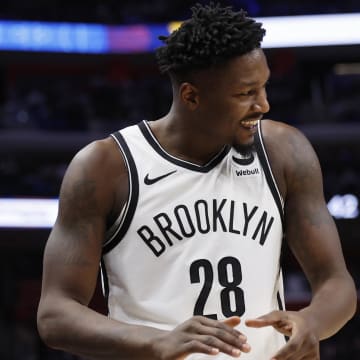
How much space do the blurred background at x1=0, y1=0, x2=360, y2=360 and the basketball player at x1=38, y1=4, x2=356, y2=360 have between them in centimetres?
807

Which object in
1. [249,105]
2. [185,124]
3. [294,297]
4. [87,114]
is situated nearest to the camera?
[249,105]

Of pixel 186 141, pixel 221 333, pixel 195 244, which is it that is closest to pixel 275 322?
pixel 221 333

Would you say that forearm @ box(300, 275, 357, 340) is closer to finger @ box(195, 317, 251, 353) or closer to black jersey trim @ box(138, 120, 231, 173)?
finger @ box(195, 317, 251, 353)

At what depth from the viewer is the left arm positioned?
8.21 feet

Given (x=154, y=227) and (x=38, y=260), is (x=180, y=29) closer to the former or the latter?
(x=154, y=227)

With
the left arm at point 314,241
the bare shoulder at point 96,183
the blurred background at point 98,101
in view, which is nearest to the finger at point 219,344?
the left arm at point 314,241

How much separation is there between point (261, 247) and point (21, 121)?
940 centimetres

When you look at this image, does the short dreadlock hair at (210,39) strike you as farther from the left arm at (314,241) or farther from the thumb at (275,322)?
the thumb at (275,322)

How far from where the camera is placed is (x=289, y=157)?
278 cm

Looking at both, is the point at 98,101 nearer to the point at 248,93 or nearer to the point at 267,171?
the point at 267,171

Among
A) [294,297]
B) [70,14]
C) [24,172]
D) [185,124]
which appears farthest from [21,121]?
[185,124]

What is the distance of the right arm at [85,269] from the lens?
239 centimetres

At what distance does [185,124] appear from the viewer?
2760 millimetres

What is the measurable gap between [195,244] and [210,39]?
1.90ft
